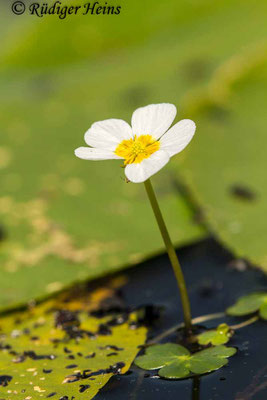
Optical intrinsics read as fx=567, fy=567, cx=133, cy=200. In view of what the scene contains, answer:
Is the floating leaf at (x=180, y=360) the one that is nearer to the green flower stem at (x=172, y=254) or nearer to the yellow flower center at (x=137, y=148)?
the green flower stem at (x=172, y=254)

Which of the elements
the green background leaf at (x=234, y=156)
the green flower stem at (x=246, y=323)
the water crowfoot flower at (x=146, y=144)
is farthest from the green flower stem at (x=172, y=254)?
the green background leaf at (x=234, y=156)

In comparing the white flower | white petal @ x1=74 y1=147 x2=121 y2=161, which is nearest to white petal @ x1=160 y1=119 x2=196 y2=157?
the white flower

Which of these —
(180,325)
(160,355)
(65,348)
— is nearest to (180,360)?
(160,355)

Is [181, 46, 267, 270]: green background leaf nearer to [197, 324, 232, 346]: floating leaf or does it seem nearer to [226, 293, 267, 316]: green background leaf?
[226, 293, 267, 316]: green background leaf

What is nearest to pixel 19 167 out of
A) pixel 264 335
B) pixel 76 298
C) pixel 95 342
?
pixel 76 298

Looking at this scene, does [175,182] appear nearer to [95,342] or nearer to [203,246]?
[203,246]

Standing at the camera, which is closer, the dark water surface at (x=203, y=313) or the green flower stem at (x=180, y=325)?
the dark water surface at (x=203, y=313)
